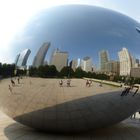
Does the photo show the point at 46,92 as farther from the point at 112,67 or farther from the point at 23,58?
the point at 112,67

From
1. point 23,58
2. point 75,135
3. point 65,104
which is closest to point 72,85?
point 65,104

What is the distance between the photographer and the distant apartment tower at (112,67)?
9598mm

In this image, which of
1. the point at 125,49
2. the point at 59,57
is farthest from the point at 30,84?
the point at 125,49

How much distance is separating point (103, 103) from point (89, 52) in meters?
1.42

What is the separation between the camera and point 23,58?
9.77m

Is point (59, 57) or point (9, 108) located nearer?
point (59, 57)

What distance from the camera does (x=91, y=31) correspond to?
962cm

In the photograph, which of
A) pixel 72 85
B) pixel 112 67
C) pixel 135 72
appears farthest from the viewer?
pixel 135 72

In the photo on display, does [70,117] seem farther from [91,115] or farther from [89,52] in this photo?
[89,52]

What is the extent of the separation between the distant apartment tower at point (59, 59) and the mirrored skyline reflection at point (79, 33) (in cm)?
12

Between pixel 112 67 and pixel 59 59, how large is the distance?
59.9 inches

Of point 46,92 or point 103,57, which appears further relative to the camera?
point 103,57

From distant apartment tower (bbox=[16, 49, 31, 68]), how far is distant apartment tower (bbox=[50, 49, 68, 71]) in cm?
77

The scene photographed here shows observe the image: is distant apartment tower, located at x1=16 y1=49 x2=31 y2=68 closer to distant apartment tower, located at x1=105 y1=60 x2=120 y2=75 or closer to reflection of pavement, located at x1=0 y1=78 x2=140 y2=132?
reflection of pavement, located at x1=0 y1=78 x2=140 y2=132
